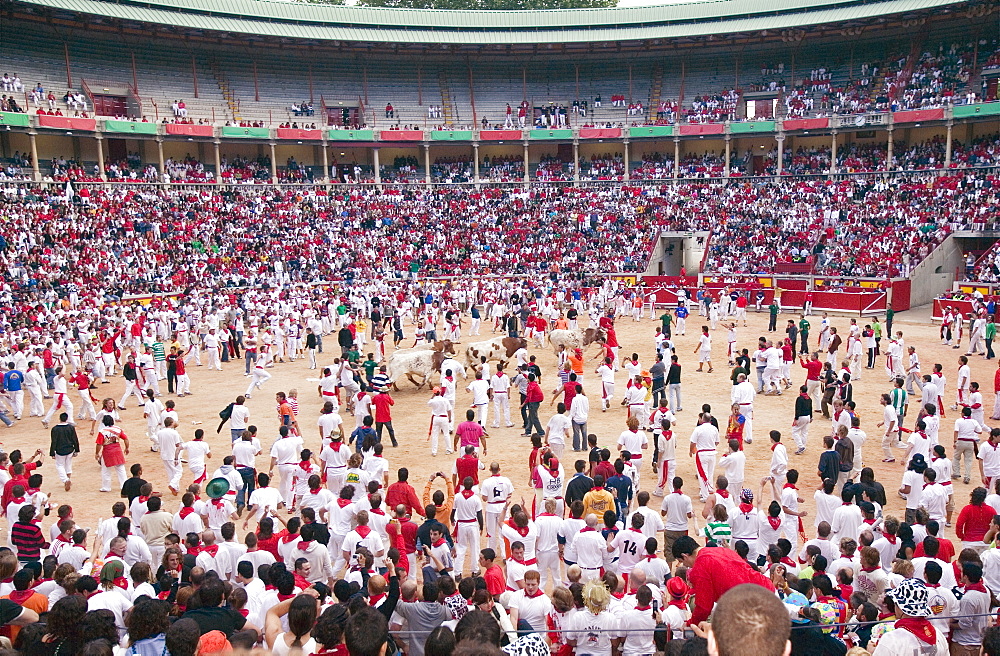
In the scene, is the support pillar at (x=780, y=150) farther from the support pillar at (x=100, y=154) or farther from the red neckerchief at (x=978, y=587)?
the red neckerchief at (x=978, y=587)

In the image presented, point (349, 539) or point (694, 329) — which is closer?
point (349, 539)

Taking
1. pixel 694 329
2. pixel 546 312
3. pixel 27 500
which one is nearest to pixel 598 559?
pixel 27 500

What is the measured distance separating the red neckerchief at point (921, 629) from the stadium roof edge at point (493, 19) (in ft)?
165

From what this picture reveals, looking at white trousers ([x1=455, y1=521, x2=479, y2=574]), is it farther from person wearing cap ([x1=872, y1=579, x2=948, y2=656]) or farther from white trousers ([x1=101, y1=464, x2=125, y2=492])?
white trousers ([x1=101, y1=464, x2=125, y2=492])

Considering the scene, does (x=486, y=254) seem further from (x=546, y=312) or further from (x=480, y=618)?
(x=480, y=618)

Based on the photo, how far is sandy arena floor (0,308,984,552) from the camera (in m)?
15.2

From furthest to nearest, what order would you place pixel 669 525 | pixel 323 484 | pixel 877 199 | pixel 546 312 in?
pixel 877 199, pixel 546 312, pixel 323 484, pixel 669 525

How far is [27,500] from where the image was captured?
11.5 meters

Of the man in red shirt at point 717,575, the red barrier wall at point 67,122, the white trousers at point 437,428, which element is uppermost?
the red barrier wall at point 67,122

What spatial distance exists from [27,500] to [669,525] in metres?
8.87

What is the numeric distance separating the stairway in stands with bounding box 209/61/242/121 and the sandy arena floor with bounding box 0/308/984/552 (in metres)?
32.3

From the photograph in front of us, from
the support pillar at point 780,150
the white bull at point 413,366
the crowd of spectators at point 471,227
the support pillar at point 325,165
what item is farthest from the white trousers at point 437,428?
the support pillar at point 780,150

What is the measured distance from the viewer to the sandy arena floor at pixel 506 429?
49.9ft

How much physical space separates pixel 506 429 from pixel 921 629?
1269 cm
